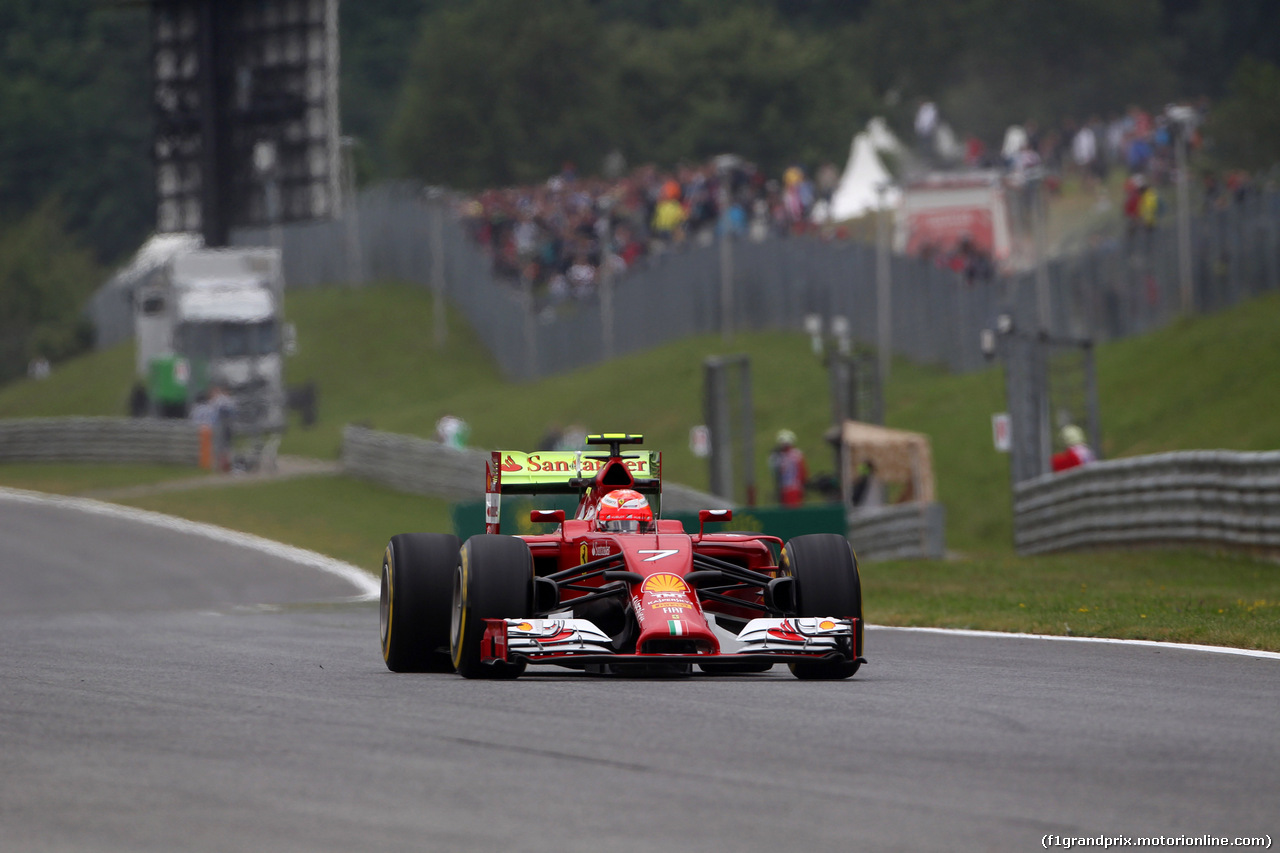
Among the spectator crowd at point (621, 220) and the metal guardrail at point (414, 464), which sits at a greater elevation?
the spectator crowd at point (621, 220)

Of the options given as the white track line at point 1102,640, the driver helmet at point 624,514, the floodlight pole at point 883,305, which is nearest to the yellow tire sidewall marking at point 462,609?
the driver helmet at point 624,514

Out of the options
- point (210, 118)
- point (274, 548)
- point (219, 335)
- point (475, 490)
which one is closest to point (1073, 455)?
point (274, 548)

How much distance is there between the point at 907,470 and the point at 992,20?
6827cm

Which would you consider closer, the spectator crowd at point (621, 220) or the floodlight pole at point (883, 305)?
the floodlight pole at point (883, 305)

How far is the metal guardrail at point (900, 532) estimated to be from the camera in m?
23.9

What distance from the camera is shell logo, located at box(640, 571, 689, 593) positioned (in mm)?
9945

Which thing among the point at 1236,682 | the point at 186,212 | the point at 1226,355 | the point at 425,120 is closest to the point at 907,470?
the point at 1226,355

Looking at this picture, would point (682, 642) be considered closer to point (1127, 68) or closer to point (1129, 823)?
point (1129, 823)

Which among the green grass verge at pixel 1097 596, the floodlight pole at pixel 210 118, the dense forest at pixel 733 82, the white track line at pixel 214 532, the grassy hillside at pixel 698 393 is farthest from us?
the dense forest at pixel 733 82

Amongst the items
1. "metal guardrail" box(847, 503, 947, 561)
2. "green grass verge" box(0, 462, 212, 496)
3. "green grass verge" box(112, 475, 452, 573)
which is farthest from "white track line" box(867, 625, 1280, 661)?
"green grass verge" box(0, 462, 212, 496)

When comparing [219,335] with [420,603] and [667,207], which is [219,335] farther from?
[420,603]

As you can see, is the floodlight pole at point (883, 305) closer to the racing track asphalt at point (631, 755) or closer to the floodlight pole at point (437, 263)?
the floodlight pole at point (437, 263)

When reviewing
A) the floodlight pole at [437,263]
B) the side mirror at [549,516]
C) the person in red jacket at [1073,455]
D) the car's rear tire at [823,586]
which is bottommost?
the car's rear tire at [823,586]

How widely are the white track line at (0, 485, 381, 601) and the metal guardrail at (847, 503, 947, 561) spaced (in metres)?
5.91
